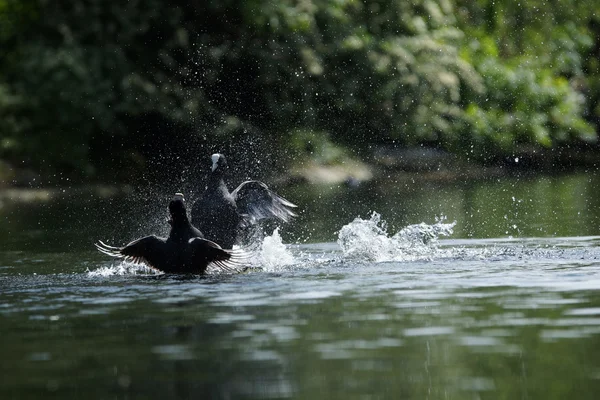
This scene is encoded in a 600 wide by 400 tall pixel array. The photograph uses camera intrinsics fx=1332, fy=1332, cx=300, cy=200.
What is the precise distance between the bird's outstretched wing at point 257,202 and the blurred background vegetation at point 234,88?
67.1 ft

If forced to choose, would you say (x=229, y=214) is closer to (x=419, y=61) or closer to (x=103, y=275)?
(x=103, y=275)

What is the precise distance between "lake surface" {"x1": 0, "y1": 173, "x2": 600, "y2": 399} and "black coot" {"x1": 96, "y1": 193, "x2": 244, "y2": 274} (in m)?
0.23

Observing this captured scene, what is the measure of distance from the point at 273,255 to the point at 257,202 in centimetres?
149

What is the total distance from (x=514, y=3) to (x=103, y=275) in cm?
4214

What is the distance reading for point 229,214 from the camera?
51.3ft

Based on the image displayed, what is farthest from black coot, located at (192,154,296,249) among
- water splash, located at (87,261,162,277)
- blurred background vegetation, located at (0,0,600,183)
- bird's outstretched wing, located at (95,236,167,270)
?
blurred background vegetation, located at (0,0,600,183)

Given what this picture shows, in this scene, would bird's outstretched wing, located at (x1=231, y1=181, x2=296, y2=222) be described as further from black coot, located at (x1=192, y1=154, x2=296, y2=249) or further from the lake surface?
the lake surface

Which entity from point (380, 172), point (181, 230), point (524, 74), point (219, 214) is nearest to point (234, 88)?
point (380, 172)

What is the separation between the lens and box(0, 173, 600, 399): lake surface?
8133mm

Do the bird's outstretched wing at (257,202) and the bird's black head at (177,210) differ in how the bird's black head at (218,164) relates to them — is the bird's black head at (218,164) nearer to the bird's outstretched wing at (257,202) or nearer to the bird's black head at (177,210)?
the bird's outstretched wing at (257,202)

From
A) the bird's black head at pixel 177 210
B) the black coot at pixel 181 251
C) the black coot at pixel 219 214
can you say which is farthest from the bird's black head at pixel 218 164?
the bird's black head at pixel 177 210

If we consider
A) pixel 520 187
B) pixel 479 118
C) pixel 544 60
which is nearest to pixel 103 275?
pixel 520 187

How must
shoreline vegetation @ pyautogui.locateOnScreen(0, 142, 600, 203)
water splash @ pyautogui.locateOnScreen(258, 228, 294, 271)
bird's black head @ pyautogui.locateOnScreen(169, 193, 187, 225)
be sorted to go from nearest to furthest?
bird's black head @ pyautogui.locateOnScreen(169, 193, 187, 225) < water splash @ pyautogui.locateOnScreen(258, 228, 294, 271) < shoreline vegetation @ pyautogui.locateOnScreen(0, 142, 600, 203)

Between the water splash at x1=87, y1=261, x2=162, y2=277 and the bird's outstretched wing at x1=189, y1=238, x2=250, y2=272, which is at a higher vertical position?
the bird's outstretched wing at x1=189, y1=238, x2=250, y2=272
